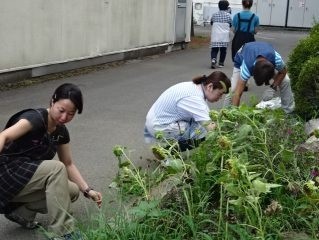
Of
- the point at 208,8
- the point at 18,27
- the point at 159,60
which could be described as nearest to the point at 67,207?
the point at 18,27

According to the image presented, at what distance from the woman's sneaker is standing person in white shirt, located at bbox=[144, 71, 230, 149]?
4.21ft

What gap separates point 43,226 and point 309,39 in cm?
445

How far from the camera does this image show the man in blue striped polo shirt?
5266mm

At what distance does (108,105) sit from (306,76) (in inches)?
139

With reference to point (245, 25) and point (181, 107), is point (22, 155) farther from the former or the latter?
point (245, 25)

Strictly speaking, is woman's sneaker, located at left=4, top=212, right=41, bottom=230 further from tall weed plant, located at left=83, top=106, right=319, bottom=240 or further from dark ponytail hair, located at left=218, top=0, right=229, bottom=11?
dark ponytail hair, located at left=218, top=0, right=229, bottom=11

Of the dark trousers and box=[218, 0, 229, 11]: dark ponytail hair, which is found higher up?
box=[218, 0, 229, 11]: dark ponytail hair

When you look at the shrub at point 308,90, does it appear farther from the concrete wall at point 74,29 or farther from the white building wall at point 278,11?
the white building wall at point 278,11

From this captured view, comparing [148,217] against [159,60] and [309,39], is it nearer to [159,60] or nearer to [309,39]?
[309,39]

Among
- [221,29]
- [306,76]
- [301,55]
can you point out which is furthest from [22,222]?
[221,29]

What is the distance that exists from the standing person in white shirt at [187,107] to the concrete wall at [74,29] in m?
5.08

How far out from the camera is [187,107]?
4922 millimetres

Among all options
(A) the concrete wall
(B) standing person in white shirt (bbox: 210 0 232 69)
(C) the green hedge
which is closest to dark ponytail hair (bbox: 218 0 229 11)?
(B) standing person in white shirt (bbox: 210 0 232 69)

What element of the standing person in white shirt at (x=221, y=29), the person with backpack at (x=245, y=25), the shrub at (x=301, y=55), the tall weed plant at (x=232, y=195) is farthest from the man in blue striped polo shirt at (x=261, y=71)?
the standing person in white shirt at (x=221, y=29)
